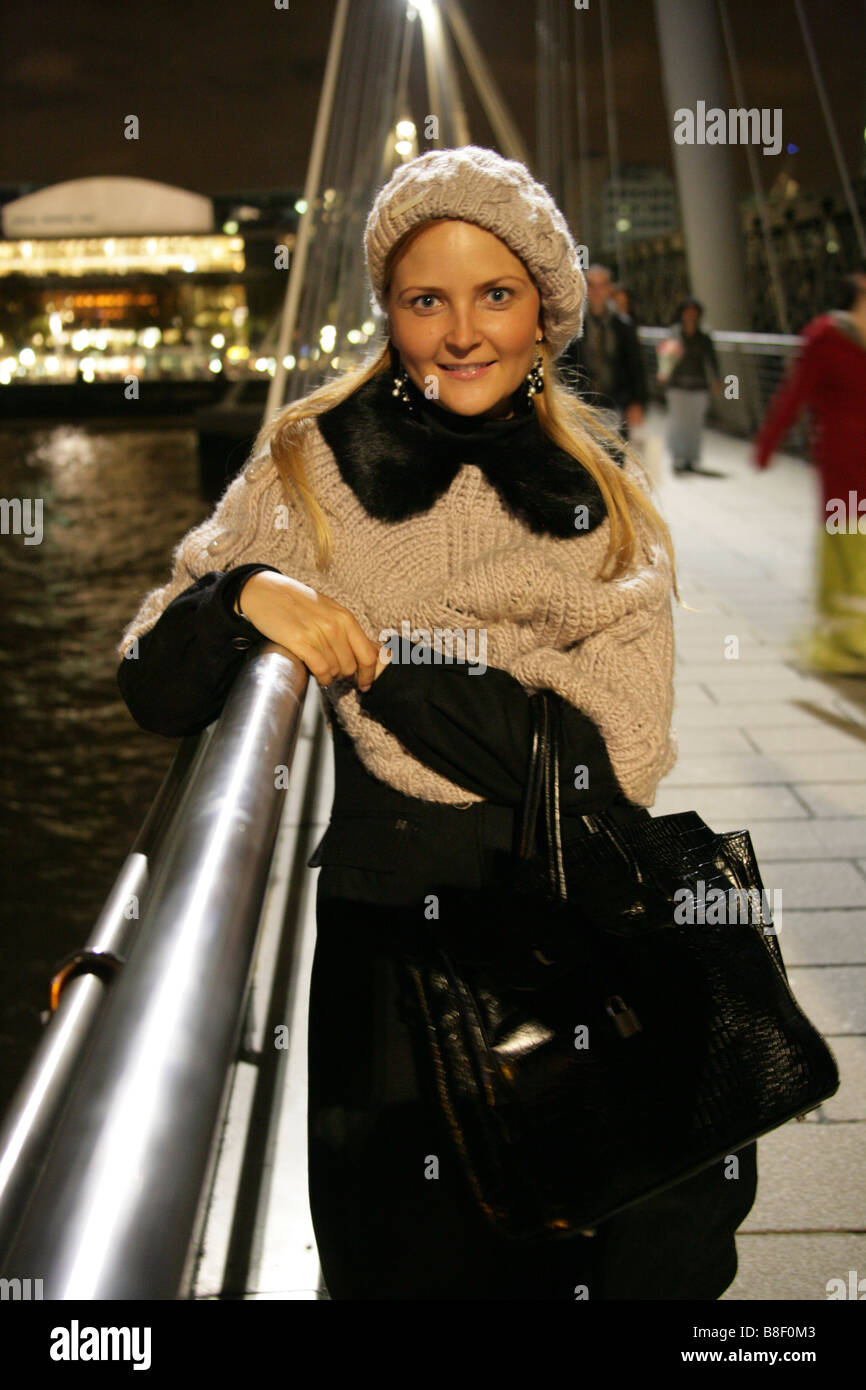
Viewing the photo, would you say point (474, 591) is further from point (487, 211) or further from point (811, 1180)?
point (811, 1180)

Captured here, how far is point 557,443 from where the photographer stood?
1602 millimetres

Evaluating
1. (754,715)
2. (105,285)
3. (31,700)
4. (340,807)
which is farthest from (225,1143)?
(105,285)

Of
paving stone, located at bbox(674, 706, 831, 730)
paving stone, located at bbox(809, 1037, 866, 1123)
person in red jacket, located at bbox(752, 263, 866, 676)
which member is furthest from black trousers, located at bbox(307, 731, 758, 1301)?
person in red jacket, located at bbox(752, 263, 866, 676)

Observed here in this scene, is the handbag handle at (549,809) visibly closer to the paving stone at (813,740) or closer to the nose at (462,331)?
the nose at (462,331)

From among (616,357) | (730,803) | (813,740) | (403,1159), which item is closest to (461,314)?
(403,1159)

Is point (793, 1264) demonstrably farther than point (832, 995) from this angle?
No

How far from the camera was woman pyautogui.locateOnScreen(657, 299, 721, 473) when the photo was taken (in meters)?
10.3

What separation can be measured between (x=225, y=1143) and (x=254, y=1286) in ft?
1.10

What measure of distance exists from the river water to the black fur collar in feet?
4.83

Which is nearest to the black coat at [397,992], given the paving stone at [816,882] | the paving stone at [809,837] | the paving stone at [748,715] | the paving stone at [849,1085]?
the paving stone at [849,1085]

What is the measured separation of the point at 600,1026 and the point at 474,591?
0.52m

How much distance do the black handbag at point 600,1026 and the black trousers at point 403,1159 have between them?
9 cm

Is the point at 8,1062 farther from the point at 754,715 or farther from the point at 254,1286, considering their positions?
the point at 254,1286
